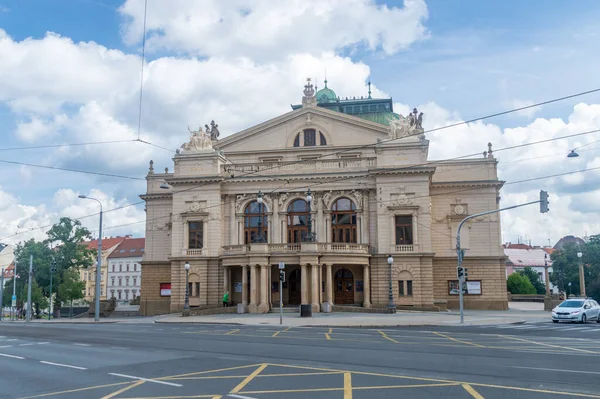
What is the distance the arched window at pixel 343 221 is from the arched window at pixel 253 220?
19.8 feet

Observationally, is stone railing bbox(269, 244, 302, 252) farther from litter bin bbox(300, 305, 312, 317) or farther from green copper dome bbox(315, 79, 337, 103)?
green copper dome bbox(315, 79, 337, 103)

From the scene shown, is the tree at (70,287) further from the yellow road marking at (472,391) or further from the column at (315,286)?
the yellow road marking at (472,391)

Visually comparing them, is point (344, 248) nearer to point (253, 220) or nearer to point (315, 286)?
point (315, 286)

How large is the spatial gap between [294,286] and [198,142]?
15614 millimetres

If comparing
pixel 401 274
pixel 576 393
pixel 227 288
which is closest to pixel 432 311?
pixel 401 274

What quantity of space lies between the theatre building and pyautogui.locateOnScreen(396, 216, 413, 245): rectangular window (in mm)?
83

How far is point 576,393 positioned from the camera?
35.7 feet

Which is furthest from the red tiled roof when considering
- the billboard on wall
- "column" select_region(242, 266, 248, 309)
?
"column" select_region(242, 266, 248, 309)

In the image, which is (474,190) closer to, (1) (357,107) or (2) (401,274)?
(2) (401,274)

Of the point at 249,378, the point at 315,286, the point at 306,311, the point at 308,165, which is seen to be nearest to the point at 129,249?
the point at 308,165

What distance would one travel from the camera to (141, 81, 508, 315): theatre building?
46688mm

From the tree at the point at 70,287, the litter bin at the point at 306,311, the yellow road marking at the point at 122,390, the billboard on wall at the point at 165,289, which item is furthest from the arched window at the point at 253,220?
the yellow road marking at the point at 122,390

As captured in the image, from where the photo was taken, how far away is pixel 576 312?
1297 inches

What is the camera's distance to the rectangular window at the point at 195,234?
50.7 m
